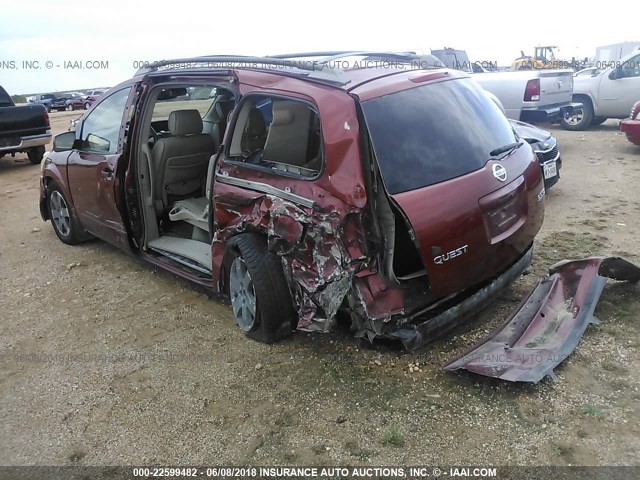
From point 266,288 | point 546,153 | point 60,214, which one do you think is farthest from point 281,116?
point 546,153

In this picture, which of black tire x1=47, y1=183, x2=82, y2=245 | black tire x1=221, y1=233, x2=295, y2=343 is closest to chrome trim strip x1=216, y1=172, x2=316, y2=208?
black tire x1=221, y1=233, x2=295, y2=343

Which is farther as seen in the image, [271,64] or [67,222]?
[67,222]

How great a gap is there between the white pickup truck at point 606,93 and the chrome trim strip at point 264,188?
1055cm

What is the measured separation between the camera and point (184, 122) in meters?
5.11

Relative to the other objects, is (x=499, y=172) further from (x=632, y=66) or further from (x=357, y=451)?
(x=632, y=66)

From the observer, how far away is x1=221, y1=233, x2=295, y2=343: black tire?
349 cm

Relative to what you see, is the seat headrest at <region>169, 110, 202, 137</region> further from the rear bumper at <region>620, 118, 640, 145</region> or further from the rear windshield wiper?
the rear bumper at <region>620, 118, 640, 145</region>

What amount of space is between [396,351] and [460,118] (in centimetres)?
153

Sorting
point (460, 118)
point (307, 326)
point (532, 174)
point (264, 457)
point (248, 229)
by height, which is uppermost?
point (460, 118)

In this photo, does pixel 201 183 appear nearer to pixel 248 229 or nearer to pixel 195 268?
pixel 195 268

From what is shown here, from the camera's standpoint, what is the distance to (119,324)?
13.8 feet

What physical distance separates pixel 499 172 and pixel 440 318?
0.97 meters

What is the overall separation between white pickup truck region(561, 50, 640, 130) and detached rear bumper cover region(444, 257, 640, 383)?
368 inches

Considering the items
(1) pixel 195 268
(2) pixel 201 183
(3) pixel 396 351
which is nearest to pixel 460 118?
(3) pixel 396 351
